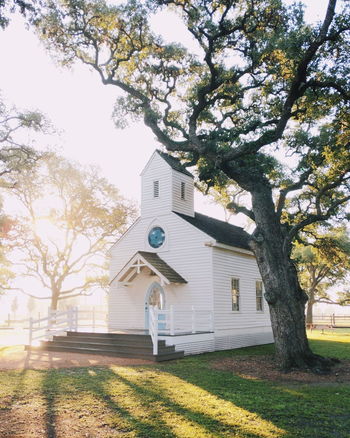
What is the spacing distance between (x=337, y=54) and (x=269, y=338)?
1619 cm

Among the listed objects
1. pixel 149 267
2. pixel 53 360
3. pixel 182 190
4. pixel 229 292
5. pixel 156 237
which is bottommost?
pixel 53 360

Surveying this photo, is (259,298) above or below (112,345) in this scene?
above

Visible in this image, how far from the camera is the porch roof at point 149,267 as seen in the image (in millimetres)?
18938

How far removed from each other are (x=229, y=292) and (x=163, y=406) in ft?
41.0

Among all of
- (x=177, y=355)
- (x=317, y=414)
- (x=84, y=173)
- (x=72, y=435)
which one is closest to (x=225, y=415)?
(x=317, y=414)

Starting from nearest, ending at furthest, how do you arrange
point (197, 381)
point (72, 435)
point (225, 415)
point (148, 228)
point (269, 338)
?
point (72, 435) → point (225, 415) → point (197, 381) → point (148, 228) → point (269, 338)

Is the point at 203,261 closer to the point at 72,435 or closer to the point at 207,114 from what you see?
the point at 207,114

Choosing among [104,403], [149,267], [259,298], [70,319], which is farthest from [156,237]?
[104,403]

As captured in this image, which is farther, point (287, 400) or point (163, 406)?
point (287, 400)

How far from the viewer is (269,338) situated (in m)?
24.0

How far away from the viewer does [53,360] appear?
14.9 meters

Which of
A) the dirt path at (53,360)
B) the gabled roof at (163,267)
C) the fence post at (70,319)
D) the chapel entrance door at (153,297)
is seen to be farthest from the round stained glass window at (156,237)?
the dirt path at (53,360)

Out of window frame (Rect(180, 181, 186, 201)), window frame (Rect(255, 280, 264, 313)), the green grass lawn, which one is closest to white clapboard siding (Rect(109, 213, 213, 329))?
window frame (Rect(180, 181, 186, 201))

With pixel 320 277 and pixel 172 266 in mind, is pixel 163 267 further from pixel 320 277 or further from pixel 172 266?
pixel 320 277
